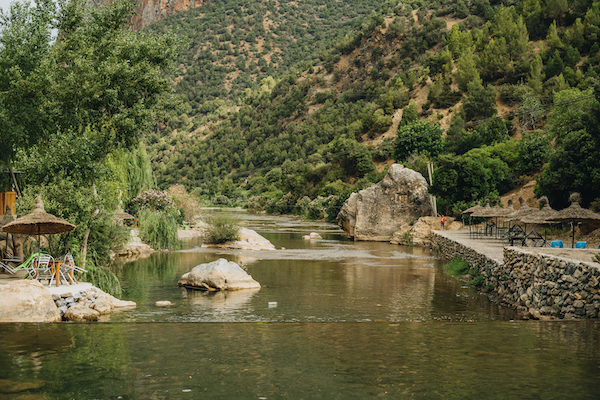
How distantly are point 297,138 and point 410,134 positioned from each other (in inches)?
1827

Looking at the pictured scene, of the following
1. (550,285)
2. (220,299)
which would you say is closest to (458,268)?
(550,285)

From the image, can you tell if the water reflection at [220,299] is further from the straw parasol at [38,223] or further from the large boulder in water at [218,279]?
the straw parasol at [38,223]

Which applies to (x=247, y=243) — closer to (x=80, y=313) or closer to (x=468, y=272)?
(x=468, y=272)

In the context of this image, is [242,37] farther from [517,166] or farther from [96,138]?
[96,138]

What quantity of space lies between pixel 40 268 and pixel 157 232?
63.3 ft

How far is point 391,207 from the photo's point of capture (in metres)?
44.9

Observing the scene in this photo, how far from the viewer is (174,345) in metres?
9.35

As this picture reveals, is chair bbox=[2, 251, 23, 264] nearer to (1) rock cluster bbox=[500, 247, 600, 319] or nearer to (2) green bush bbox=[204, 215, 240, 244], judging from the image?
(1) rock cluster bbox=[500, 247, 600, 319]

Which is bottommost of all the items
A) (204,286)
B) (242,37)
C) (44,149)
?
(204,286)

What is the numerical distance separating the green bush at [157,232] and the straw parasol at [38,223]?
753 inches

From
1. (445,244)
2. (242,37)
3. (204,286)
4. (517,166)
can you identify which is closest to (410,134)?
(517,166)

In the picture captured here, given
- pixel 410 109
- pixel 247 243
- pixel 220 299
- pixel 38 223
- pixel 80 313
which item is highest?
pixel 410 109

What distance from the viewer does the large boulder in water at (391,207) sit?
44.8 metres

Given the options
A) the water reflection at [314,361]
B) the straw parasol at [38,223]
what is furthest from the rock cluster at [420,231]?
the straw parasol at [38,223]
